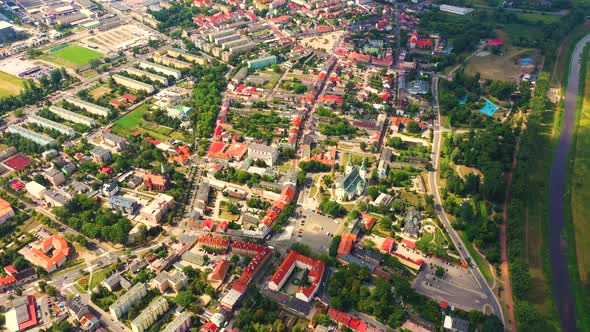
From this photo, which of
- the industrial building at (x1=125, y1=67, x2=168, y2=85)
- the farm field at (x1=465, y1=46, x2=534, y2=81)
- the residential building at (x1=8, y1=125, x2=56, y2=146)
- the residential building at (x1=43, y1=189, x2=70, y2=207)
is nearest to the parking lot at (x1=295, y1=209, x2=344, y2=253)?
the residential building at (x1=43, y1=189, x2=70, y2=207)

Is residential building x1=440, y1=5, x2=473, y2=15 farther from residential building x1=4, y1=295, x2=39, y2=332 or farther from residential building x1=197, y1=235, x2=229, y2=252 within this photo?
residential building x1=4, y1=295, x2=39, y2=332

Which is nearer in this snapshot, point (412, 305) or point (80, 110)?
point (412, 305)

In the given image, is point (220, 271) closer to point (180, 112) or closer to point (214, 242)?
point (214, 242)

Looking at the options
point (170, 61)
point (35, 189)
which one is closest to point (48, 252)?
point (35, 189)

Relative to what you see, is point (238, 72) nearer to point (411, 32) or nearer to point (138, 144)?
point (138, 144)

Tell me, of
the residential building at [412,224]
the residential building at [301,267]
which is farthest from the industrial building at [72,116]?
the residential building at [412,224]

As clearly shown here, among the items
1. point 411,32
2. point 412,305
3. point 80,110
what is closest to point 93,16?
point 80,110
